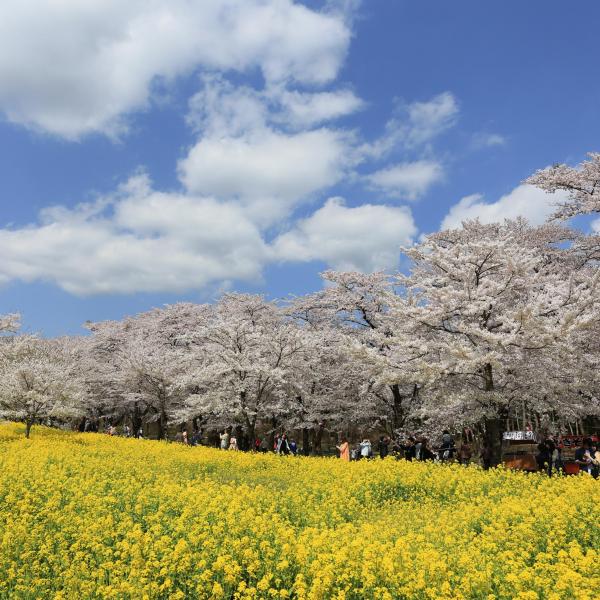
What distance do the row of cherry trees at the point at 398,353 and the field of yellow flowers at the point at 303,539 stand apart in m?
5.62

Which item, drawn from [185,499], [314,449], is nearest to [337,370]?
[314,449]

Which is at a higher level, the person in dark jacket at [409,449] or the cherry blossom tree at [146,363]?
the cherry blossom tree at [146,363]

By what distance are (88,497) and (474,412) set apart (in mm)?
13507

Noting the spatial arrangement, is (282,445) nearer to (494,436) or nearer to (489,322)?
(494,436)

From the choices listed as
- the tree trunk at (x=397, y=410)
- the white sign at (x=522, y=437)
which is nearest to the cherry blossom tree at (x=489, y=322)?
the tree trunk at (x=397, y=410)

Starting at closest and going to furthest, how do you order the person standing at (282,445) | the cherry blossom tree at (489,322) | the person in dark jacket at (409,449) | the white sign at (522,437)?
the cherry blossom tree at (489,322) → the person in dark jacket at (409,449) → the person standing at (282,445) → the white sign at (522,437)

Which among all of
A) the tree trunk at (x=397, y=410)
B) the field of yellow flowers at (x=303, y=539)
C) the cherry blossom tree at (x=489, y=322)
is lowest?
the field of yellow flowers at (x=303, y=539)

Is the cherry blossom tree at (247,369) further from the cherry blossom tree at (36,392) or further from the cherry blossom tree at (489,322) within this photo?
the cherry blossom tree at (489,322)

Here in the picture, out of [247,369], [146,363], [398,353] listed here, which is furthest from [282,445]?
[146,363]

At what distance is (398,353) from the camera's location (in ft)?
66.3

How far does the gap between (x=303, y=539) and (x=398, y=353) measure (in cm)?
1441

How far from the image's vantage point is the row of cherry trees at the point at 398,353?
18.0m

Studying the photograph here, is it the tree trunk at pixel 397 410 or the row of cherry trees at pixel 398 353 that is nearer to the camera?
the row of cherry trees at pixel 398 353

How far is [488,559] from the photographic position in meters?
6.37
